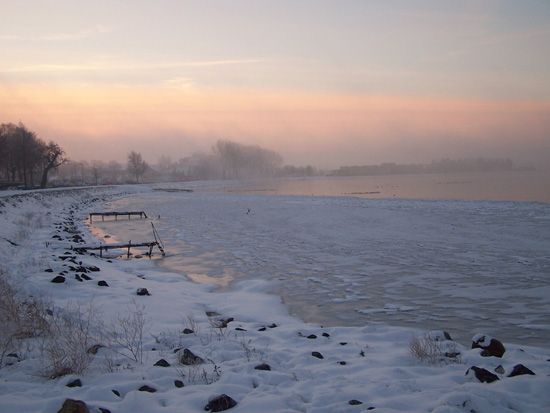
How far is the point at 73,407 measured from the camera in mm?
3795

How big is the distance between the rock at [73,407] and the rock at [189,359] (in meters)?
1.71

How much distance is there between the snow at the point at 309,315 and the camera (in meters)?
4.47

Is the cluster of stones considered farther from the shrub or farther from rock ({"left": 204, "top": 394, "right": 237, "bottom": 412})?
the shrub

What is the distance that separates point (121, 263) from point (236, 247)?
15.6 ft

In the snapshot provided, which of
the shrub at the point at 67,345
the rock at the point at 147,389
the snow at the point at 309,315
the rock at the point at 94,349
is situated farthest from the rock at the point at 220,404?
the rock at the point at 94,349

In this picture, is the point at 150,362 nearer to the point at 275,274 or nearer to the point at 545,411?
the point at 545,411

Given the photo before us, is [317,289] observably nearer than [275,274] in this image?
Yes

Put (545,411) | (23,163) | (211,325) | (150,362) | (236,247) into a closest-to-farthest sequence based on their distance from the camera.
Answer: (545,411), (150,362), (211,325), (236,247), (23,163)

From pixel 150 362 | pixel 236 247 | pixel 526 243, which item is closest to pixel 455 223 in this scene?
pixel 526 243

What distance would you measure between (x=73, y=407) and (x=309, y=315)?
559 centimetres

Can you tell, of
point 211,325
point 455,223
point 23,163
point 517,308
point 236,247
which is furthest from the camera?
point 23,163

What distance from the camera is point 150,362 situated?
5.52 meters

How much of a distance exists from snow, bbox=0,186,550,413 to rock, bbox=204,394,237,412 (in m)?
0.12

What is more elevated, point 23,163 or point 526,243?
point 23,163
